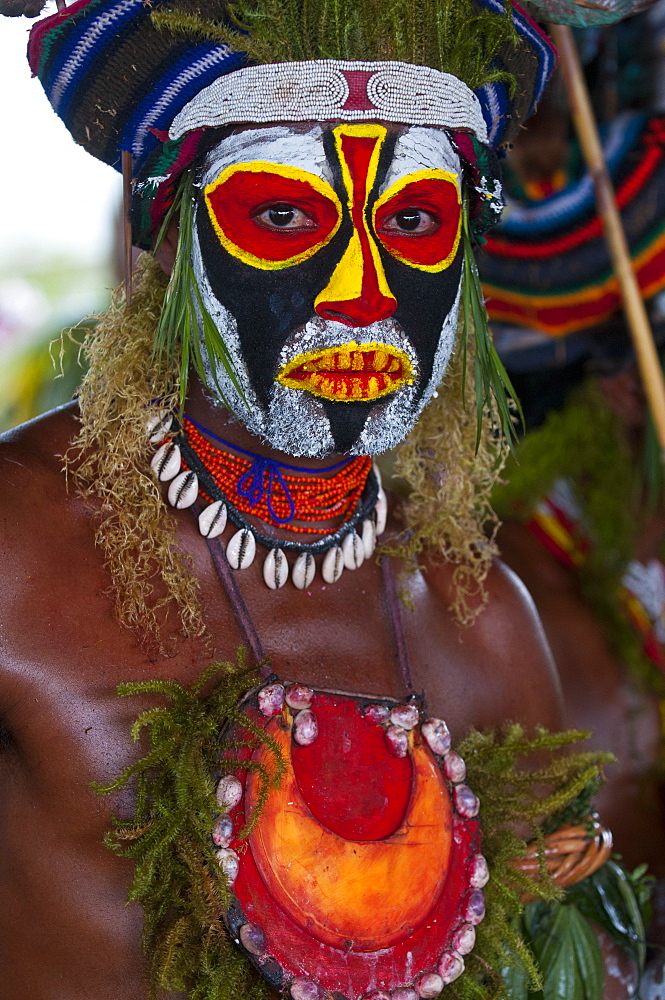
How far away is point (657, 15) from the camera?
9.93 ft

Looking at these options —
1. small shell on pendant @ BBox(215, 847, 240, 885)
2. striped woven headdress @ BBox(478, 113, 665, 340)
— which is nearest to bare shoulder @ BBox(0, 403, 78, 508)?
small shell on pendant @ BBox(215, 847, 240, 885)

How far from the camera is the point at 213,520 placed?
1.83 meters

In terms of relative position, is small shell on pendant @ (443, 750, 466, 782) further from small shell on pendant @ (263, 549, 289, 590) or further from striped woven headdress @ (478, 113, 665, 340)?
striped woven headdress @ (478, 113, 665, 340)

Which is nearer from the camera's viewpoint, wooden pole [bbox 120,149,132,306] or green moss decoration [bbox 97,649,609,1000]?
green moss decoration [bbox 97,649,609,1000]

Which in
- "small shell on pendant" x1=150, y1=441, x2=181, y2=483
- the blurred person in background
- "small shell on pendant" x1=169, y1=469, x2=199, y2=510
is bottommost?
the blurred person in background

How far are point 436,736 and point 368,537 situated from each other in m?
0.40

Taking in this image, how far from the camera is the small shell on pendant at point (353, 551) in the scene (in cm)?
196

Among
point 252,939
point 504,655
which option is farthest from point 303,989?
point 504,655

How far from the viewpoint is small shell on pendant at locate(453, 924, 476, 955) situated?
170 centimetres

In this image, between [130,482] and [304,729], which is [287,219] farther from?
[304,729]

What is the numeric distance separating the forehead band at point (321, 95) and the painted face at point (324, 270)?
0.09 ft

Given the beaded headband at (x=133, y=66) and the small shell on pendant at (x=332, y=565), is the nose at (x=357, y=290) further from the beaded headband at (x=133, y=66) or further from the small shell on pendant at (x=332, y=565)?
the small shell on pendant at (x=332, y=565)

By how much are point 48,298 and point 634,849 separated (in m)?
4.85

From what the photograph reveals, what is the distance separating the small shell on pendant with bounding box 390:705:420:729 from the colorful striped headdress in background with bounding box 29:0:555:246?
94cm
